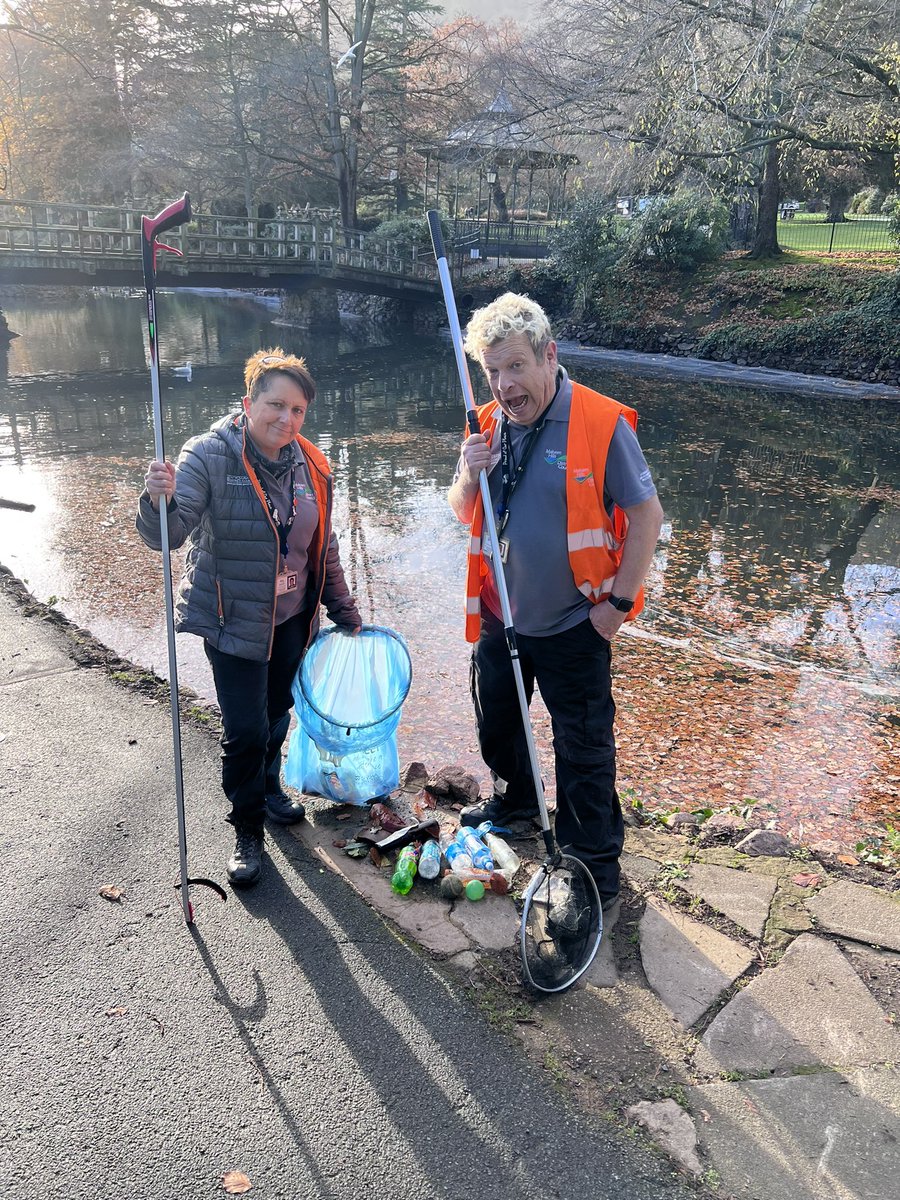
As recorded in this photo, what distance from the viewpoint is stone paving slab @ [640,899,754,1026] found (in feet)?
9.17

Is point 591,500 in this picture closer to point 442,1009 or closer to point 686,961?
point 686,961

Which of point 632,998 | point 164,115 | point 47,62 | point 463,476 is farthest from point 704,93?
point 47,62

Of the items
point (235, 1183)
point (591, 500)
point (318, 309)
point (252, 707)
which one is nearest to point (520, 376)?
point (591, 500)

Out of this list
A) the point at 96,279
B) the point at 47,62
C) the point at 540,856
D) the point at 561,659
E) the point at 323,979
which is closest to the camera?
the point at 323,979

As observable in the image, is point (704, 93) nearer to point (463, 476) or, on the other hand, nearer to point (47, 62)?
point (463, 476)

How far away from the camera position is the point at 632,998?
282cm

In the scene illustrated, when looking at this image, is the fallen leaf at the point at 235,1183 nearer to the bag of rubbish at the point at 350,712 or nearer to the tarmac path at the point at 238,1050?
the tarmac path at the point at 238,1050

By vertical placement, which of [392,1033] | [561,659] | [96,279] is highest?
[96,279]

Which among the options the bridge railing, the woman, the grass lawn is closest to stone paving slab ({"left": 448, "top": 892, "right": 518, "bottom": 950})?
the woman

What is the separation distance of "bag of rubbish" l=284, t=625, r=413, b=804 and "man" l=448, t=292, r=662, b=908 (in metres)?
0.57

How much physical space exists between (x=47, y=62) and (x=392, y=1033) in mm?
37427

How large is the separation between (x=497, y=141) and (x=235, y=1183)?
26413mm

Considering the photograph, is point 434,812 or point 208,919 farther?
point 434,812

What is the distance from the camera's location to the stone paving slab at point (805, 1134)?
7.15ft
